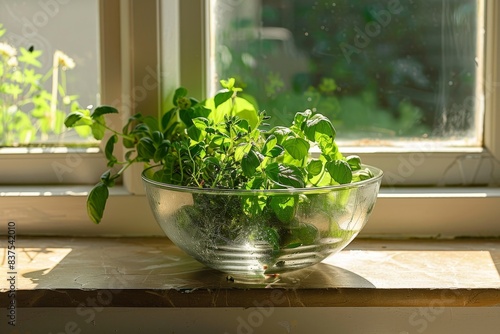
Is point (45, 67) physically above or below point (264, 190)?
above

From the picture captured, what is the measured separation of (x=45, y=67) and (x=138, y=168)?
253mm

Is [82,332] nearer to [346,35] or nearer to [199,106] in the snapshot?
[199,106]

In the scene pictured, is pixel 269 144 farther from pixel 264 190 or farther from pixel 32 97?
pixel 32 97

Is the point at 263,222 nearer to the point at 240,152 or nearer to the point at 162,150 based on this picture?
the point at 240,152

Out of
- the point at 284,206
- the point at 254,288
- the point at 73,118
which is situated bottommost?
the point at 254,288

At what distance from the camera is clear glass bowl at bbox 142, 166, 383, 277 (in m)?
1.08

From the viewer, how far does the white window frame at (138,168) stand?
4.42 feet

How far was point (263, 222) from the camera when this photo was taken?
1.09m

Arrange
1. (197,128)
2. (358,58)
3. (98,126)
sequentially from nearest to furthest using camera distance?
(197,128), (98,126), (358,58)

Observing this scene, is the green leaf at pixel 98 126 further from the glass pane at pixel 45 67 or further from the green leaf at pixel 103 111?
the glass pane at pixel 45 67

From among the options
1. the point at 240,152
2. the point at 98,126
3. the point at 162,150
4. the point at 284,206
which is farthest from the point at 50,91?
the point at 284,206

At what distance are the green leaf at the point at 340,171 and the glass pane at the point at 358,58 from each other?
0.94 ft

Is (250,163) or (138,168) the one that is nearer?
(250,163)

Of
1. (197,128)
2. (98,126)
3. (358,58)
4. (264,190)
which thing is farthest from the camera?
(358,58)
